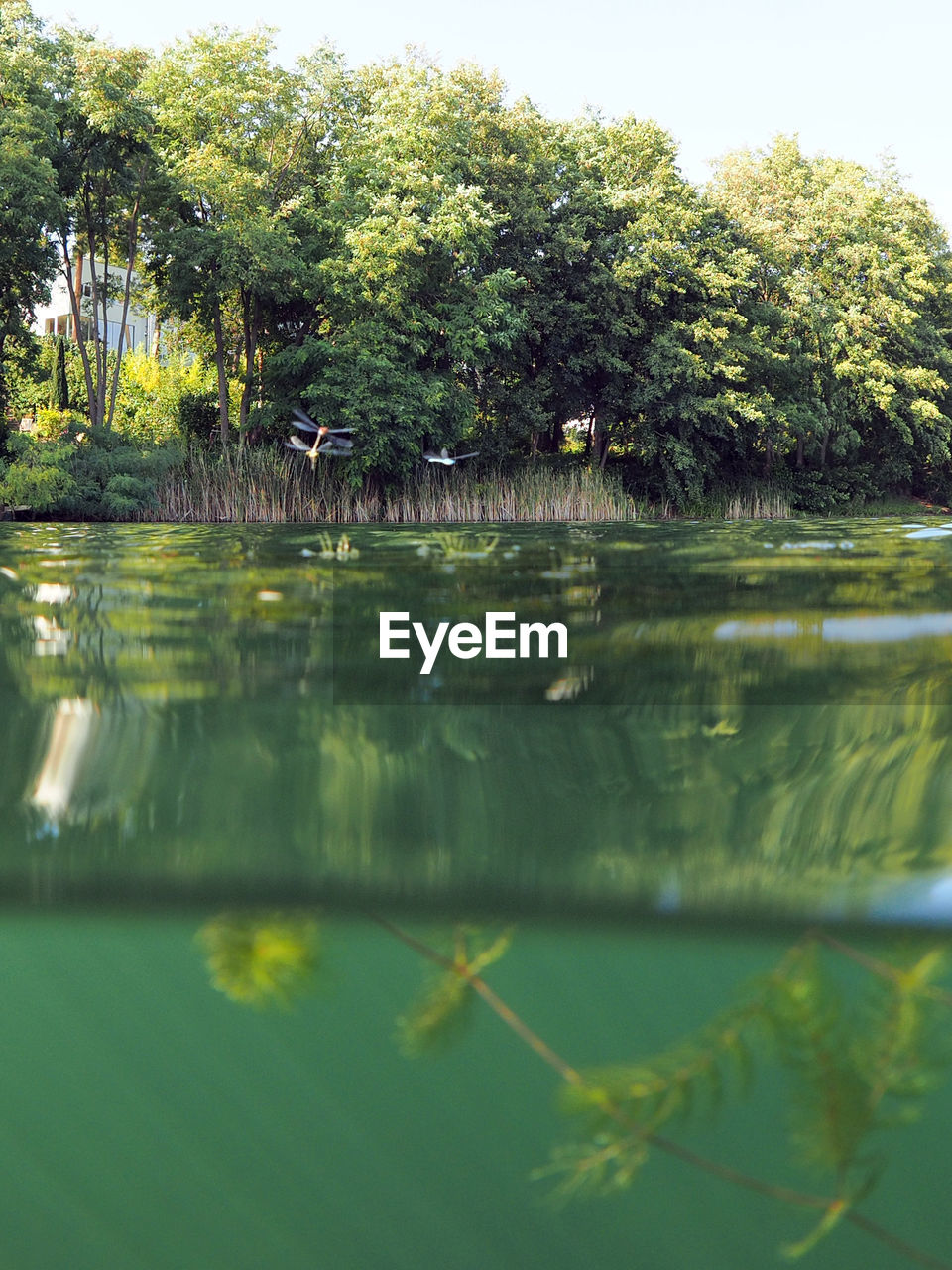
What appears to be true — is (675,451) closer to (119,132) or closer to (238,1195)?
(119,132)

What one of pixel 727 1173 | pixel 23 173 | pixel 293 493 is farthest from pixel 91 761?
pixel 293 493

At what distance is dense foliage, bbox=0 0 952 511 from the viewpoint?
17938mm

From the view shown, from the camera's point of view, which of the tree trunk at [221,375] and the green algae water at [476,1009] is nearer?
the green algae water at [476,1009]

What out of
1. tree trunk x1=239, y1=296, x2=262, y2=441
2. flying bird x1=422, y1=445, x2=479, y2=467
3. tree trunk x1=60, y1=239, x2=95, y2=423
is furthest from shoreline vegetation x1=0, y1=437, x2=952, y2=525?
tree trunk x1=60, y1=239, x2=95, y2=423

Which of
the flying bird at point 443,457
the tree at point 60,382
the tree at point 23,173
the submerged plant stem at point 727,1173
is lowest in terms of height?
the submerged plant stem at point 727,1173

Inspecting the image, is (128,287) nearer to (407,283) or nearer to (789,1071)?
(407,283)

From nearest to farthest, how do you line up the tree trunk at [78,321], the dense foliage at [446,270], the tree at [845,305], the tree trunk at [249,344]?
the dense foliage at [446,270], the tree trunk at [78,321], the tree trunk at [249,344], the tree at [845,305]

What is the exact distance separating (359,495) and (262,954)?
18.2m

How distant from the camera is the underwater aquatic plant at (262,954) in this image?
710 mm

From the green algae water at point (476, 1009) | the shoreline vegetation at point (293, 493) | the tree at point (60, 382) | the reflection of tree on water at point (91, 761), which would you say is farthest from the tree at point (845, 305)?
the green algae water at point (476, 1009)

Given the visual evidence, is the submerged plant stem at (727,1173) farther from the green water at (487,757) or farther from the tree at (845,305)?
the tree at (845,305)

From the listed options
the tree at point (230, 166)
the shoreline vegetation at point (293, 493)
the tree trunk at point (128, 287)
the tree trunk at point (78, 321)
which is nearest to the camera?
the shoreline vegetation at point (293, 493)

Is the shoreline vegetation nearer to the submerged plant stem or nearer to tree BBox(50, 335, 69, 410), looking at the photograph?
tree BBox(50, 335, 69, 410)

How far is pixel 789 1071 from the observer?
2.16 feet
